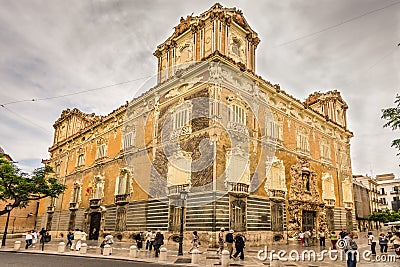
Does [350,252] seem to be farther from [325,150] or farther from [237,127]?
[325,150]

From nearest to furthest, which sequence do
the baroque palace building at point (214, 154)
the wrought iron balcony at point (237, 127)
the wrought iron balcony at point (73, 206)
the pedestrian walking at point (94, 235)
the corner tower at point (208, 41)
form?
the baroque palace building at point (214, 154) < the wrought iron balcony at point (237, 127) < the corner tower at point (208, 41) < the pedestrian walking at point (94, 235) < the wrought iron balcony at point (73, 206)

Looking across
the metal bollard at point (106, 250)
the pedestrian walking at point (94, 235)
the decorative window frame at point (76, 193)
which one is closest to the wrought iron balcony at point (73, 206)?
the decorative window frame at point (76, 193)

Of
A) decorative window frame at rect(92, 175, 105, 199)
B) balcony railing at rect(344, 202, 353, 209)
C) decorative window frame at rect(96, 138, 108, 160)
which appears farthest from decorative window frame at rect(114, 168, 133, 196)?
balcony railing at rect(344, 202, 353, 209)

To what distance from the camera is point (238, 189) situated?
19734mm

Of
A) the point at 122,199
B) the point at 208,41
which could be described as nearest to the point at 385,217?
the point at 122,199

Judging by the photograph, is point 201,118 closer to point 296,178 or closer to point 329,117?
point 296,178

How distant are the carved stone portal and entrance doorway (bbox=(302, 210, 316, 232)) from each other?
8 cm

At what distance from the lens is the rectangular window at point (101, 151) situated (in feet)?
107

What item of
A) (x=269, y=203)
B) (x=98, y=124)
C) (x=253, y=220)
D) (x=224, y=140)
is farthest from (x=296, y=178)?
(x=98, y=124)

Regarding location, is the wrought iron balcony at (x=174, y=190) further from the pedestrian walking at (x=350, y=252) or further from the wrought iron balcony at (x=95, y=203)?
the wrought iron balcony at (x=95, y=203)

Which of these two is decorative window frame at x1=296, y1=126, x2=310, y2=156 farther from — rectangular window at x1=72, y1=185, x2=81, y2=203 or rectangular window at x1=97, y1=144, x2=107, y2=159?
rectangular window at x1=72, y1=185, x2=81, y2=203

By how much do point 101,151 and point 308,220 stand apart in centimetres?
2137

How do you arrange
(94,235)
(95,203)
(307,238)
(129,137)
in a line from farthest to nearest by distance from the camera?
(95,203) → (94,235) → (129,137) → (307,238)

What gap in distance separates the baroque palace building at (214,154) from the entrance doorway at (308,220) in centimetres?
9
